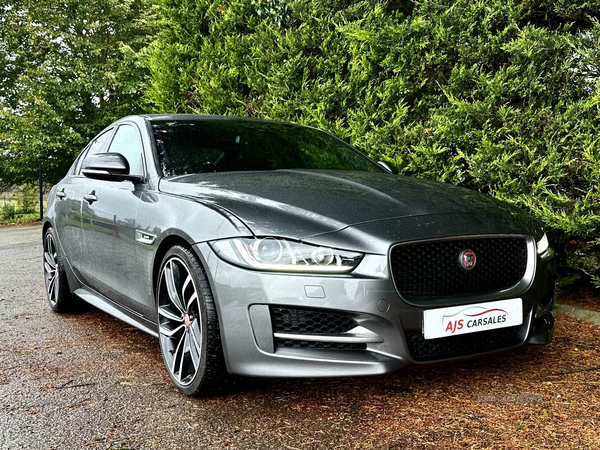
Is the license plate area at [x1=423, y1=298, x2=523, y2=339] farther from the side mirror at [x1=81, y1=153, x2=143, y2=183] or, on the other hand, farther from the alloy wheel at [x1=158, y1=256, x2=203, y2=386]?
the side mirror at [x1=81, y1=153, x2=143, y2=183]

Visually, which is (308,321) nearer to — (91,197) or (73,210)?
(91,197)

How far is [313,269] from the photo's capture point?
8.41 ft

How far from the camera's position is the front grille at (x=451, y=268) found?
2623 millimetres

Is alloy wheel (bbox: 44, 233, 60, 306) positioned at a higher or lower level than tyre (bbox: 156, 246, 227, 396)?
lower

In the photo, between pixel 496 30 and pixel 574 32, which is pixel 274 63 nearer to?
pixel 496 30

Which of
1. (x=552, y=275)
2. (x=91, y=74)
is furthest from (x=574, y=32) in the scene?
(x=91, y=74)

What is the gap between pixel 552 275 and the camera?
315 cm

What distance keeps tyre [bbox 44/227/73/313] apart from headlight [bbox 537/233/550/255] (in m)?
3.59

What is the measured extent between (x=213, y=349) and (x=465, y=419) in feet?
3.71

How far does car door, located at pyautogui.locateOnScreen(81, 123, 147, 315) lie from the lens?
3545 millimetres

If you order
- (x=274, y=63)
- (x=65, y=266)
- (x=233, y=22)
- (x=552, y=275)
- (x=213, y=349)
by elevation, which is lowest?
(x=65, y=266)

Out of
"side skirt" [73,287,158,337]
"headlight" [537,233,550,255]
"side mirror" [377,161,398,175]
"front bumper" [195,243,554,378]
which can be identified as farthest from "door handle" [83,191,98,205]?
"headlight" [537,233,550,255]

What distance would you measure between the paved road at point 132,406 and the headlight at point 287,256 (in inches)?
26.5

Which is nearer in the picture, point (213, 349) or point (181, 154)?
point (213, 349)
